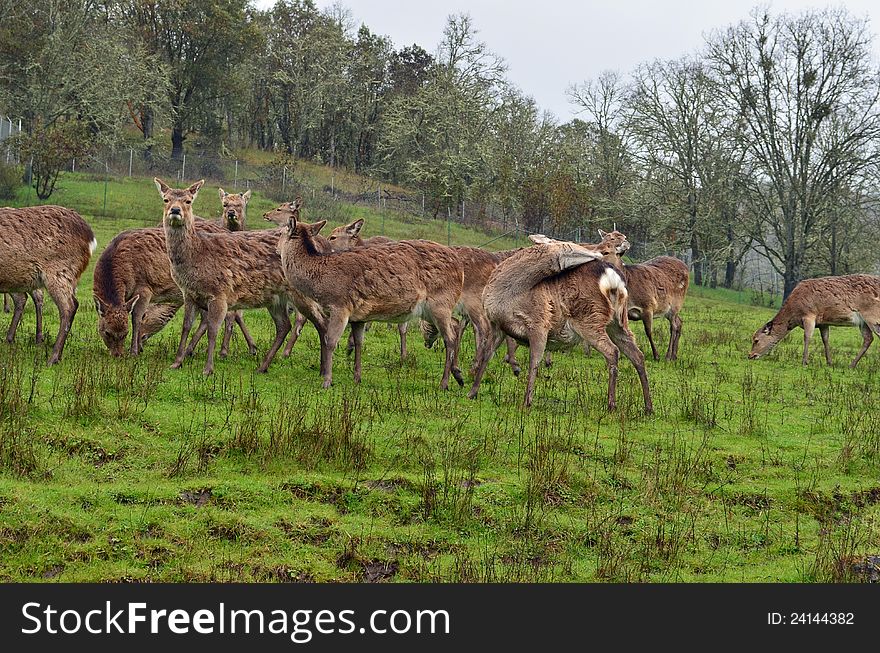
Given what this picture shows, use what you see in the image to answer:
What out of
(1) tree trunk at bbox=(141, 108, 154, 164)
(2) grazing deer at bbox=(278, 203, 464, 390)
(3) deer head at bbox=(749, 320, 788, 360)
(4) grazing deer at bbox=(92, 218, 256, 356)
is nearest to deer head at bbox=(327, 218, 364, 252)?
(4) grazing deer at bbox=(92, 218, 256, 356)

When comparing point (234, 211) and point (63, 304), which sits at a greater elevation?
point (234, 211)

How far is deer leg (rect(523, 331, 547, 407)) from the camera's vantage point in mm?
10578

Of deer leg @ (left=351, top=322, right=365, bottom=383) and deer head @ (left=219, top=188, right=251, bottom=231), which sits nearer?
deer leg @ (left=351, top=322, right=365, bottom=383)

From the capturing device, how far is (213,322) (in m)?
11.7

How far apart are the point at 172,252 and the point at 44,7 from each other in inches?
1308

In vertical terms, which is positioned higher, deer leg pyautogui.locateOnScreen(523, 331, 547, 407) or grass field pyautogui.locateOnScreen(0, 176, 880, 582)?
deer leg pyautogui.locateOnScreen(523, 331, 547, 407)

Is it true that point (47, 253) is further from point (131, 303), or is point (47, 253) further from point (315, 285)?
point (315, 285)

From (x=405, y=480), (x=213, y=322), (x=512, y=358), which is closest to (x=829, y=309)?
(x=512, y=358)

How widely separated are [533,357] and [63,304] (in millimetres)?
6071

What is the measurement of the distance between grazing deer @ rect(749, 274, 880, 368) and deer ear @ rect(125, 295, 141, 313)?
11.7 m

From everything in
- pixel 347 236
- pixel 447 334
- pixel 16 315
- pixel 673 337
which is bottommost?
pixel 16 315

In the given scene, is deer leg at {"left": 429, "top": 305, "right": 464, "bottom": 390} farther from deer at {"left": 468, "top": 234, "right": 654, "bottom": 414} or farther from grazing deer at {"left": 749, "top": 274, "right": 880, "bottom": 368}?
grazing deer at {"left": 749, "top": 274, "right": 880, "bottom": 368}

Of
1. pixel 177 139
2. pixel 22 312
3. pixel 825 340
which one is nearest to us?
pixel 22 312

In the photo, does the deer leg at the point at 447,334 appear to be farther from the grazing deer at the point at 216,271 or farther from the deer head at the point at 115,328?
the deer head at the point at 115,328
